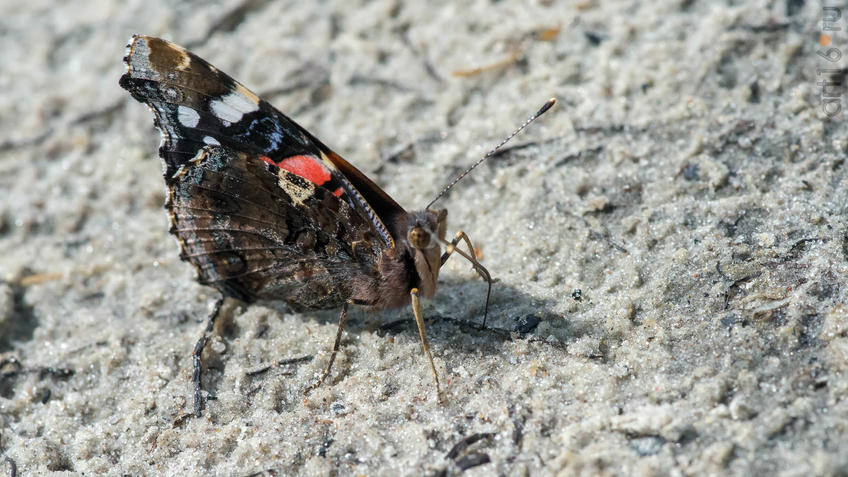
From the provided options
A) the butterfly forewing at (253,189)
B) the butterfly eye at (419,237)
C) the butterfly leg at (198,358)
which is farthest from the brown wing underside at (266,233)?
the butterfly eye at (419,237)

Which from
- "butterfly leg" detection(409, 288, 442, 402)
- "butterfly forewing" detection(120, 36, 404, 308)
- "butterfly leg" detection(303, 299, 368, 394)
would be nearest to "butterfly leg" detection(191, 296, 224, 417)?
"butterfly forewing" detection(120, 36, 404, 308)

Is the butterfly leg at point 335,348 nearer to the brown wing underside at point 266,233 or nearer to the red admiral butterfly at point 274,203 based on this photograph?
the red admiral butterfly at point 274,203

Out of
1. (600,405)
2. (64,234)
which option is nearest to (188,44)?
(64,234)

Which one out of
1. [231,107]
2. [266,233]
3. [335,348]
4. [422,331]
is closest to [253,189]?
[266,233]

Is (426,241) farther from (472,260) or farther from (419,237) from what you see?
(472,260)

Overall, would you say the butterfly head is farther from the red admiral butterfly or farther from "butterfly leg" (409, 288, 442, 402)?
"butterfly leg" (409, 288, 442, 402)

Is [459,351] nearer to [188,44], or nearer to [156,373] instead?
[156,373]
